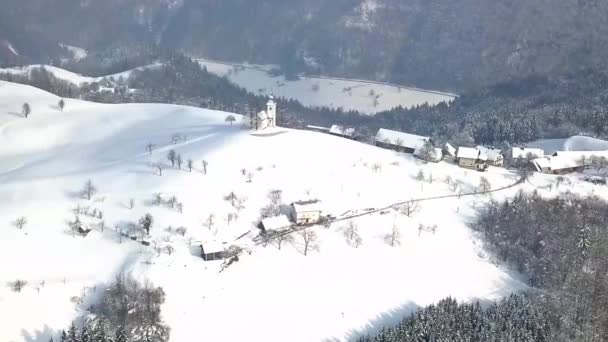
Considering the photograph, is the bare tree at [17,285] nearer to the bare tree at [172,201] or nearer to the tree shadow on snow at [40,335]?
the tree shadow on snow at [40,335]

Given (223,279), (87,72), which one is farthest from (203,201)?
(87,72)

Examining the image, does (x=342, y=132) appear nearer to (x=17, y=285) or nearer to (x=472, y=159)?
(x=472, y=159)

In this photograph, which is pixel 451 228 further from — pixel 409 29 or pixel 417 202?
pixel 409 29

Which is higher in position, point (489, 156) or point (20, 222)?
point (489, 156)

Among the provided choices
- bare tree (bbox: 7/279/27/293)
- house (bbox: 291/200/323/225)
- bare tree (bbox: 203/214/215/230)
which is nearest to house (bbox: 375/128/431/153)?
house (bbox: 291/200/323/225)

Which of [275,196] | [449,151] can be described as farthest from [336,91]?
[275,196]

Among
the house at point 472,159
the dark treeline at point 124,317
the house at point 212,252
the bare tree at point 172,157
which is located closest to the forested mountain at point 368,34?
the house at point 472,159
